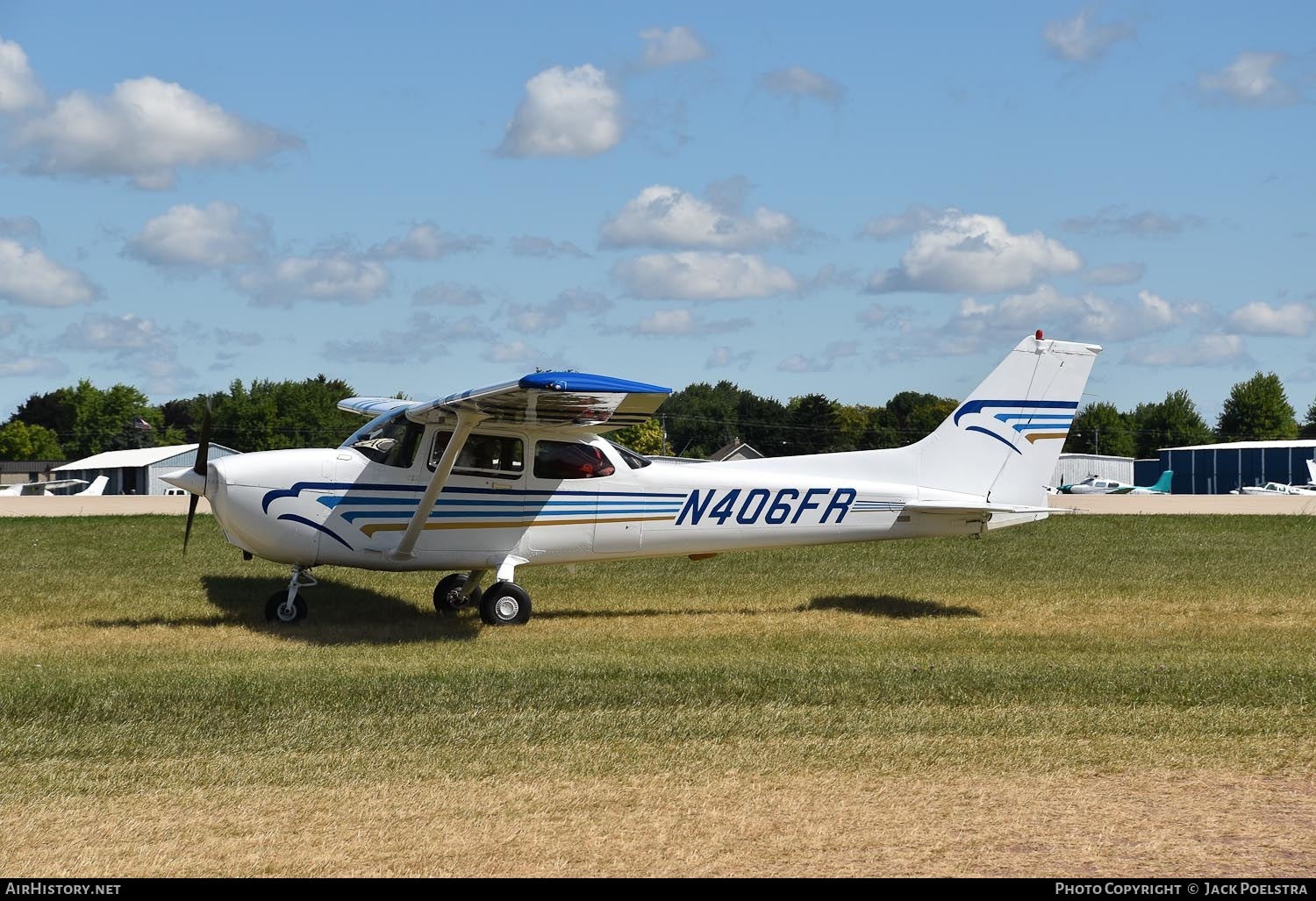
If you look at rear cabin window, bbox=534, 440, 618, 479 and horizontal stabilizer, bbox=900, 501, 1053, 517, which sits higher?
rear cabin window, bbox=534, 440, 618, 479

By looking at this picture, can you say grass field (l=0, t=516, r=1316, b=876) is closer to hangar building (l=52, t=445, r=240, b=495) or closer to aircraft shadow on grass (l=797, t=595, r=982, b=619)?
aircraft shadow on grass (l=797, t=595, r=982, b=619)

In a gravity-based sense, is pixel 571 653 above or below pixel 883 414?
below

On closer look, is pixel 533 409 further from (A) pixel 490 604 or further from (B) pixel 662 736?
(B) pixel 662 736

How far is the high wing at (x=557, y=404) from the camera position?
1021 centimetres

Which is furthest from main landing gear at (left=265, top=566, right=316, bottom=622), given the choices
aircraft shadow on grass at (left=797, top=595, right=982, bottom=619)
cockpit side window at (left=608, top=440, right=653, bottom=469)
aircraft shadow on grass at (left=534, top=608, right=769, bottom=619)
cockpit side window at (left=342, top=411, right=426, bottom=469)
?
aircraft shadow on grass at (left=797, top=595, right=982, bottom=619)

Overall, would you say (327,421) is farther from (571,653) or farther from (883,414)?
(571,653)

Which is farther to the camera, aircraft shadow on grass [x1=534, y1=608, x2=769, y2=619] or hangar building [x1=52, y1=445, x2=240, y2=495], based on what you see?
hangar building [x1=52, y1=445, x2=240, y2=495]

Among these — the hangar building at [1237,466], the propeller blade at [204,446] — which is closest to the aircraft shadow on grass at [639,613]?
the propeller blade at [204,446]

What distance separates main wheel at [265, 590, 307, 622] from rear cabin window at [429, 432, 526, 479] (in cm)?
192

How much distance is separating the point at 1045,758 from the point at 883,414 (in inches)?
4271

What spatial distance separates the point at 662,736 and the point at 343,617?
263 inches

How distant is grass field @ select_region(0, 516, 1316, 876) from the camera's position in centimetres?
533
